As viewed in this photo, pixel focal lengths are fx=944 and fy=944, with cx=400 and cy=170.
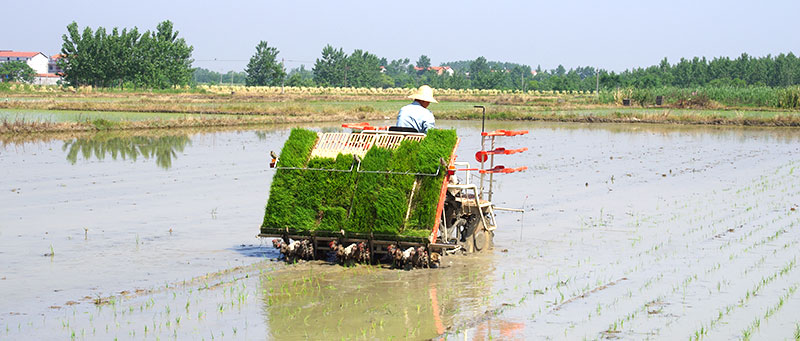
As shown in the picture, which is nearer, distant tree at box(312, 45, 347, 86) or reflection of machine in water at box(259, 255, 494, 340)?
reflection of machine in water at box(259, 255, 494, 340)

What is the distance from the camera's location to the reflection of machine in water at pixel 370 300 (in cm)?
706

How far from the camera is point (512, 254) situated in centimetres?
1054

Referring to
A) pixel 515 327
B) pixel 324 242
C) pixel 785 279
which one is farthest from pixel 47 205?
pixel 785 279

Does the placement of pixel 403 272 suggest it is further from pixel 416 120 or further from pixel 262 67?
pixel 262 67

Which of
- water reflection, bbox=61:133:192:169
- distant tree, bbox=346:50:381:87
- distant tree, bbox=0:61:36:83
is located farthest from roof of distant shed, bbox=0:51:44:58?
water reflection, bbox=61:133:192:169

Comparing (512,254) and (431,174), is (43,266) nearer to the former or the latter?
(431,174)

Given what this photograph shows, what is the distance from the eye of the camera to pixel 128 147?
79.6 feet

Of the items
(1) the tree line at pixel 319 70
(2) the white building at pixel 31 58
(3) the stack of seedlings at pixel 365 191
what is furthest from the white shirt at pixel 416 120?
(2) the white building at pixel 31 58

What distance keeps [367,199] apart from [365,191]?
3.2 inches

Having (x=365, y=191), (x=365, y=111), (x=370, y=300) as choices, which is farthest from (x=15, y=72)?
(x=370, y=300)

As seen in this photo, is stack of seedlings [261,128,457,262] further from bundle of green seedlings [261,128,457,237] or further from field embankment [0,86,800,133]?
field embankment [0,86,800,133]

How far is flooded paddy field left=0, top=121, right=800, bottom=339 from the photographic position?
7.25m

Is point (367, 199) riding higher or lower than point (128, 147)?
higher

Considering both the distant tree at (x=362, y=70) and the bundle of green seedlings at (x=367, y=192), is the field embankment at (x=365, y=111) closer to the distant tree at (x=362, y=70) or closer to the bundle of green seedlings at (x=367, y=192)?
the bundle of green seedlings at (x=367, y=192)
